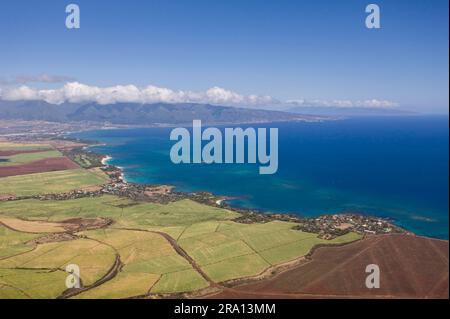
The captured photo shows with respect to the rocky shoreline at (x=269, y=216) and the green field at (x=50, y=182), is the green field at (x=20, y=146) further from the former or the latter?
the rocky shoreline at (x=269, y=216)

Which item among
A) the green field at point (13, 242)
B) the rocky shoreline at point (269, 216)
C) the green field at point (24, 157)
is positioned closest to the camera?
the green field at point (13, 242)

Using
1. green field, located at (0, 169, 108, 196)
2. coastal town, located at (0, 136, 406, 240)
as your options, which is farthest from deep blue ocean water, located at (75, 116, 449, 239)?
green field, located at (0, 169, 108, 196)

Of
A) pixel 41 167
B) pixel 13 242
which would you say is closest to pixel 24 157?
pixel 41 167

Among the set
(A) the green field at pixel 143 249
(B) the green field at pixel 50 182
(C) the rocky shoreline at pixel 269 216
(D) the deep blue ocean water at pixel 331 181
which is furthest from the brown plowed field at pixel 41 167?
(A) the green field at pixel 143 249

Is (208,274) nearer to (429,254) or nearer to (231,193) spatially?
(429,254)

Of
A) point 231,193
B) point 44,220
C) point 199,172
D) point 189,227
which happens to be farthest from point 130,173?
point 189,227

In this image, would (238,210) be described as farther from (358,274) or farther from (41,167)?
(41,167)
